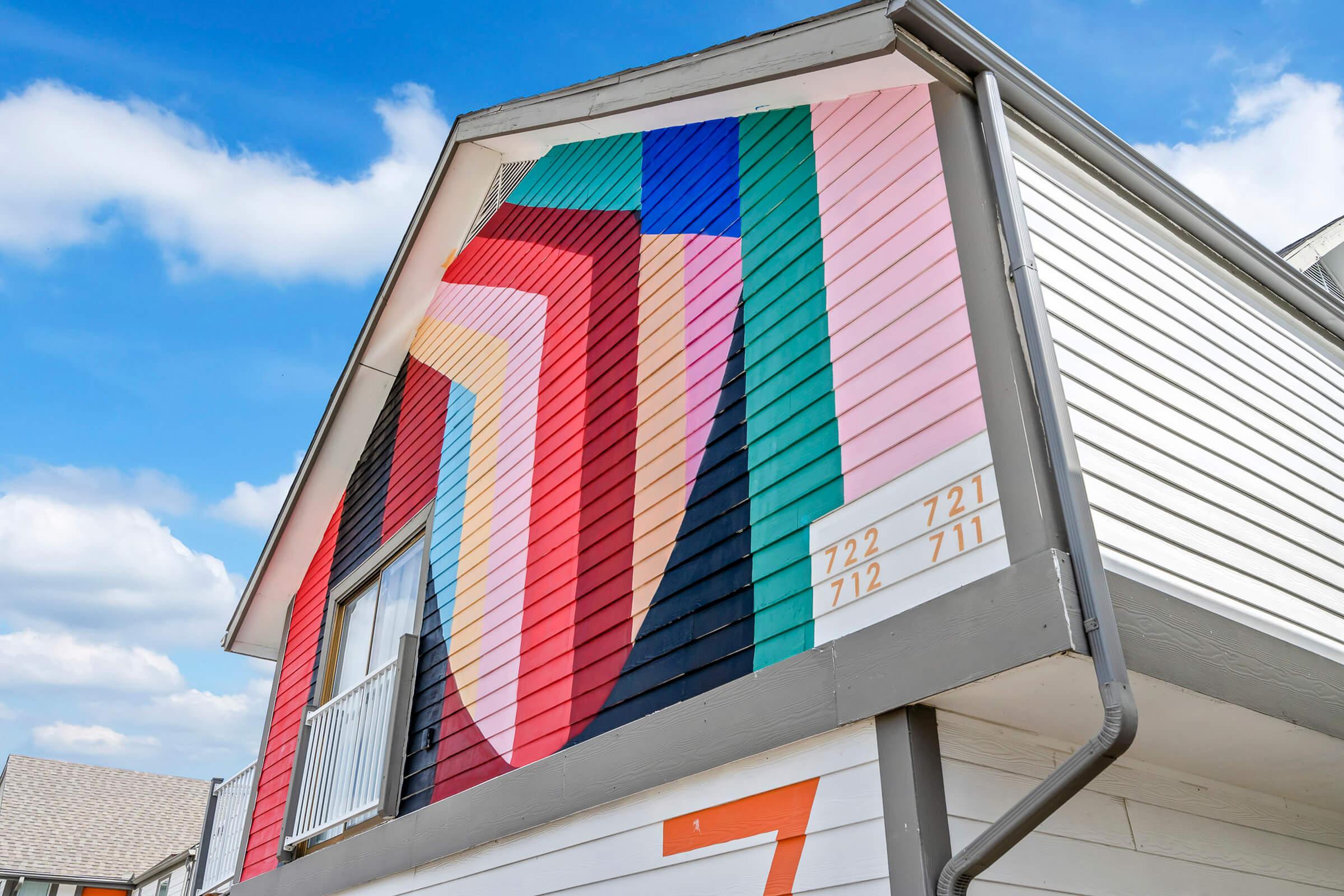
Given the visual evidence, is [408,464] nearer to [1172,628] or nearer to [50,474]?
[1172,628]

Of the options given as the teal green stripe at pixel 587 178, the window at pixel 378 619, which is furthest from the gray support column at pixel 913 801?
the window at pixel 378 619

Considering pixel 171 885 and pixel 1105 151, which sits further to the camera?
pixel 171 885

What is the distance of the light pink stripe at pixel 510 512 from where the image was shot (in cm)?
555

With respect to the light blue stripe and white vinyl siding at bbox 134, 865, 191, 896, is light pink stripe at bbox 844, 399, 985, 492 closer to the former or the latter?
the light blue stripe

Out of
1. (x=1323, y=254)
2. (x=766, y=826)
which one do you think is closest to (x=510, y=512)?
(x=766, y=826)

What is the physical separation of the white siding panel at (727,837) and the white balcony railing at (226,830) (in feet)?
17.2

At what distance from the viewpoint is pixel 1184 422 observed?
3.93m

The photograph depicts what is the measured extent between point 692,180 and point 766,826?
3.44m

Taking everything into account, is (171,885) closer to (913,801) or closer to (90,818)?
(90,818)

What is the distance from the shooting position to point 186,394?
66.8ft

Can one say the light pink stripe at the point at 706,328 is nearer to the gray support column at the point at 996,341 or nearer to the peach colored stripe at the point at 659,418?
the peach colored stripe at the point at 659,418

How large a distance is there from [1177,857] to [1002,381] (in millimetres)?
1951

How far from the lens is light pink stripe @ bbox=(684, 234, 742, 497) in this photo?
15.3ft

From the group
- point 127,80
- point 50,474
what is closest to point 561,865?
point 127,80
